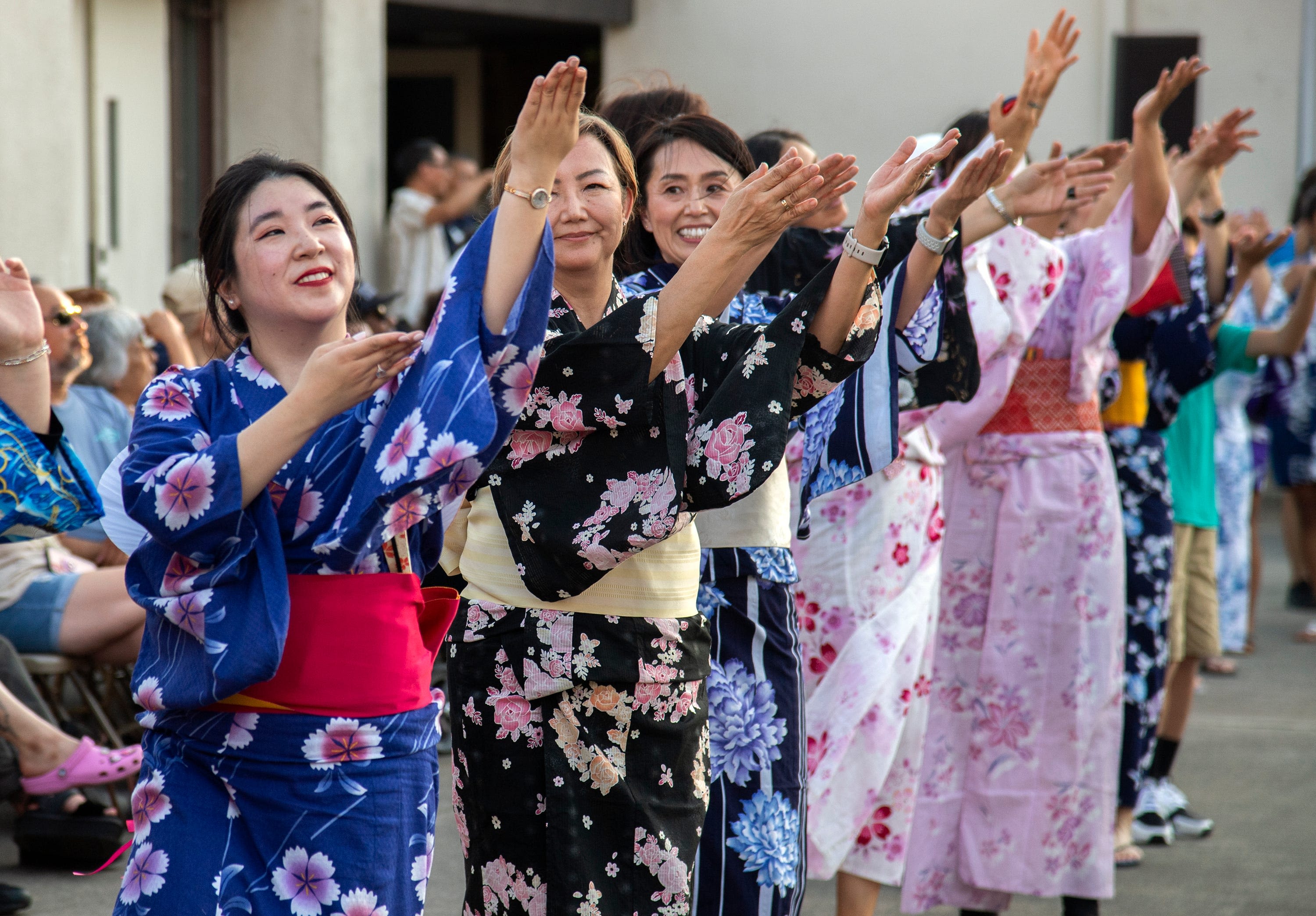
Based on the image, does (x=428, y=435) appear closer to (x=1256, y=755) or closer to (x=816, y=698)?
(x=816, y=698)

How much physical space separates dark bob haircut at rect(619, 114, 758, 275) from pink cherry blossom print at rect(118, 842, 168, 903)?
1.45m

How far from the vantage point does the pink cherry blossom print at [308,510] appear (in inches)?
77.7

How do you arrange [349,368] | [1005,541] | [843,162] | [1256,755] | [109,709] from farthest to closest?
[1256,755] → [109,709] → [1005,541] → [843,162] → [349,368]

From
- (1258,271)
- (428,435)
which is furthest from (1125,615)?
(1258,271)

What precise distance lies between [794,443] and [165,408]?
5.19ft

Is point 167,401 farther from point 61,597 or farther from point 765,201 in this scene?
point 61,597

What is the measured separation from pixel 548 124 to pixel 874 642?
1.78 meters

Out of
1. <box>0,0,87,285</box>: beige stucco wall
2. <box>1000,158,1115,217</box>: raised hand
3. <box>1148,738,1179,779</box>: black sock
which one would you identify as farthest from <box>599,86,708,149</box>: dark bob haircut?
<box>0,0,87,285</box>: beige stucco wall

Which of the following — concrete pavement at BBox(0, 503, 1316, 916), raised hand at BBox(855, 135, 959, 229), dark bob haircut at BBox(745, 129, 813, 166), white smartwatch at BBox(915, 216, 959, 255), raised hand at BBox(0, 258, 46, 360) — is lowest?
concrete pavement at BBox(0, 503, 1316, 916)

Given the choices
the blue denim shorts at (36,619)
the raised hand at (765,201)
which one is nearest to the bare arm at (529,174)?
the raised hand at (765,201)

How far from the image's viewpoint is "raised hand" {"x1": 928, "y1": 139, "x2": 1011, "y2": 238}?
8.24 ft

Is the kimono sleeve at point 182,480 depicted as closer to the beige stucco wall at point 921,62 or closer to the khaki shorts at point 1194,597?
the khaki shorts at point 1194,597

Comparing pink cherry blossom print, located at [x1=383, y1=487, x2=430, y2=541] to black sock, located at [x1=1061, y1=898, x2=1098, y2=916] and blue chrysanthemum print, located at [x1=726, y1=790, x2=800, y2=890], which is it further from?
black sock, located at [x1=1061, y1=898, x2=1098, y2=916]

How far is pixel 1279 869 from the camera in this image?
4297mm
